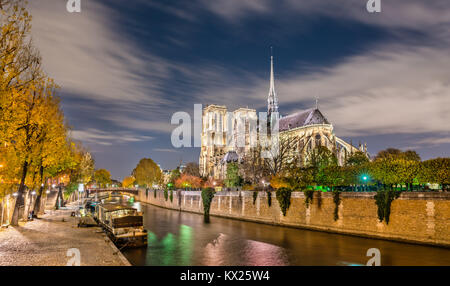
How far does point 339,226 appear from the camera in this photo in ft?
90.8

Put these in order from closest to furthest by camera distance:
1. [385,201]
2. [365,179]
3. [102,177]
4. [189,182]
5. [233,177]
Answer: [385,201] → [365,179] → [233,177] → [189,182] → [102,177]

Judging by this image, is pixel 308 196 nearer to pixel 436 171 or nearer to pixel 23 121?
pixel 436 171

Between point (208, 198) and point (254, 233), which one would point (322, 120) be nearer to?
point (208, 198)

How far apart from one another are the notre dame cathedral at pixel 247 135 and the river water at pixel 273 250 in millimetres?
35582

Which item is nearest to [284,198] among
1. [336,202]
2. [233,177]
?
[336,202]

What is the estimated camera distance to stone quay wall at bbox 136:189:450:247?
21.3m

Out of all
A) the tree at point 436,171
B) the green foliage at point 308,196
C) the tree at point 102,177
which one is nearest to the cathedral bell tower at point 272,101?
the green foliage at point 308,196

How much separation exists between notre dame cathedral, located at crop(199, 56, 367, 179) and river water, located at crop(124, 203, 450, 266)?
117ft

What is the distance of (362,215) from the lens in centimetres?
2594

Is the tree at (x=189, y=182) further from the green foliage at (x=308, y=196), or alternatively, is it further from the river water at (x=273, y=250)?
the green foliage at (x=308, y=196)

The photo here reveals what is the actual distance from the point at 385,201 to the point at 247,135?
79.8m

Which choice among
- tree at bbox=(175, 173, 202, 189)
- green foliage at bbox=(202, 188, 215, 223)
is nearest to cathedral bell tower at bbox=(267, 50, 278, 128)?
tree at bbox=(175, 173, 202, 189)

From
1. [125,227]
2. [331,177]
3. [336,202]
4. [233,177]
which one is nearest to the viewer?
[125,227]

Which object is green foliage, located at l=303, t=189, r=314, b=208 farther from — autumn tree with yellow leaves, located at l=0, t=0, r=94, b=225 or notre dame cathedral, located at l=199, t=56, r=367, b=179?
notre dame cathedral, located at l=199, t=56, r=367, b=179
